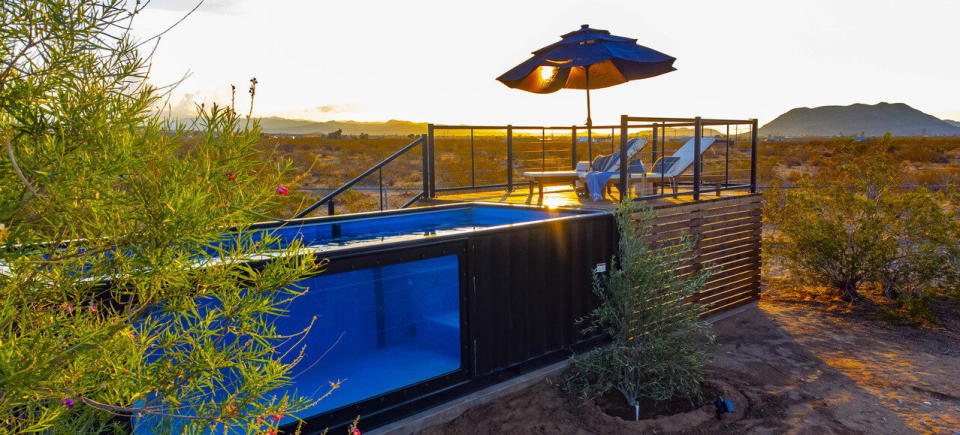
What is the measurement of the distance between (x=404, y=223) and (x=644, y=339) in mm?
3435

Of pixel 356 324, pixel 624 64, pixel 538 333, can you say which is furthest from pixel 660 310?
pixel 624 64

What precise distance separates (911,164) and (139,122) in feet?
136

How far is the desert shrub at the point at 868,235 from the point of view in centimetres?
793

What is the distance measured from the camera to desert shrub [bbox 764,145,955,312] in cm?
793

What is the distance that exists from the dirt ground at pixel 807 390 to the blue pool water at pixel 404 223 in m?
2.10

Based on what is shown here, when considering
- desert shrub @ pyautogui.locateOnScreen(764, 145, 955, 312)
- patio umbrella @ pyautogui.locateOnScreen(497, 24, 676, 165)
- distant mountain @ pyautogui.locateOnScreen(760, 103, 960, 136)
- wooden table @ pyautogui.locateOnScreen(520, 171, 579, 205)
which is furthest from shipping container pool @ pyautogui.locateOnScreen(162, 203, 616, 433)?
distant mountain @ pyautogui.locateOnScreen(760, 103, 960, 136)

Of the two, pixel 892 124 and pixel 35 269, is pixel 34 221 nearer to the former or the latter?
pixel 35 269

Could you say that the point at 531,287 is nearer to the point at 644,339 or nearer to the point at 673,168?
the point at 644,339

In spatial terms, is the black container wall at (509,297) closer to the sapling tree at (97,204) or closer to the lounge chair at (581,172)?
the sapling tree at (97,204)

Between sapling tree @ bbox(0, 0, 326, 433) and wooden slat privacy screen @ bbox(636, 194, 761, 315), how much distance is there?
541 centimetres

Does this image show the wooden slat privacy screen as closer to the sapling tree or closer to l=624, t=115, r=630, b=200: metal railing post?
l=624, t=115, r=630, b=200: metal railing post

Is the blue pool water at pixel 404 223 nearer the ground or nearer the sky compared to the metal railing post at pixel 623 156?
nearer the ground

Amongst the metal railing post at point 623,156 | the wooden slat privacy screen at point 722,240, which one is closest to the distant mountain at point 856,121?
the wooden slat privacy screen at point 722,240

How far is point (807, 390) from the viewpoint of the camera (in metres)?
5.46
